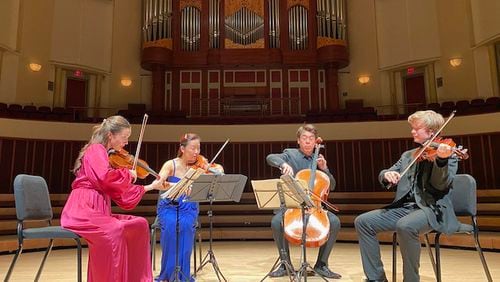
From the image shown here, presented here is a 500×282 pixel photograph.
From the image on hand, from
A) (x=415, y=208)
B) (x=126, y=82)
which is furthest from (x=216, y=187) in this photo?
(x=126, y=82)

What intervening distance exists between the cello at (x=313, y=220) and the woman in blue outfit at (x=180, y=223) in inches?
32.1

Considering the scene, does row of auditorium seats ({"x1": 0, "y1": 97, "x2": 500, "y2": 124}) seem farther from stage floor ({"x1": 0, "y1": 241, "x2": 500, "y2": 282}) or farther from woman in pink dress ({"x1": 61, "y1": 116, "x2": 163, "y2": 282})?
woman in pink dress ({"x1": 61, "y1": 116, "x2": 163, "y2": 282})

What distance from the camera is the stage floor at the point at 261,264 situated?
388 centimetres

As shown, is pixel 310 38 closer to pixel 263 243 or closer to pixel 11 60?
pixel 263 243

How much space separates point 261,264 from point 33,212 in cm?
254

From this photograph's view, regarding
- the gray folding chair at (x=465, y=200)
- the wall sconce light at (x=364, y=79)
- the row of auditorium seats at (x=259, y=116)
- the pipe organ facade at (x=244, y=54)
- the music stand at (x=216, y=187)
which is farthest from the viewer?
the wall sconce light at (x=364, y=79)

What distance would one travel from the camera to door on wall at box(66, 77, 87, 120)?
11.0 m

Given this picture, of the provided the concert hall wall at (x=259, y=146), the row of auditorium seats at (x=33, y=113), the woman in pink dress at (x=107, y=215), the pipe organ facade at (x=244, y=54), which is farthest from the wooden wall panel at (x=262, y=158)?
the woman in pink dress at (x=107, y=215)

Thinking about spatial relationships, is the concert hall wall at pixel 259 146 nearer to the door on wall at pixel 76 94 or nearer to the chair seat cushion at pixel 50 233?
the door on wall at pixel 76 94

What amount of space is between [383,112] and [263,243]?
19.9ft

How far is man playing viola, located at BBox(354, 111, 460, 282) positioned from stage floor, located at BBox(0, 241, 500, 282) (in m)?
0.67

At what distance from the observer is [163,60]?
10766mm

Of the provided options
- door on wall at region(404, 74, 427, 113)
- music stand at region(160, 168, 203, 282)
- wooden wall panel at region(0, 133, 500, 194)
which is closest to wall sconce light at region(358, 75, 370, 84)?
door on wall at region(404, 74, 427, 113)

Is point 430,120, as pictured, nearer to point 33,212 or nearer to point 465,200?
point 465,200
